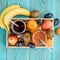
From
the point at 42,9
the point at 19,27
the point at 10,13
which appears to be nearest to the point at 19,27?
the point at 19,27

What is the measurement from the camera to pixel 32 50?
1262 millimetres

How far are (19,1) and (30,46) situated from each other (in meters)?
0.31

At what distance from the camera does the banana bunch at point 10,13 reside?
1190 mm

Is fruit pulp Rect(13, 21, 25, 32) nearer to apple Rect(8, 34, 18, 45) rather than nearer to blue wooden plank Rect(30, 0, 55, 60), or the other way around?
apple Rect(8, 34, 18, 45)

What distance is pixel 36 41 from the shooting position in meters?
1.19

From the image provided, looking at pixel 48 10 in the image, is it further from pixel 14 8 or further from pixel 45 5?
pixel 14 8

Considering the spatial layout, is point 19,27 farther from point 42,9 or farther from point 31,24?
point 42,9

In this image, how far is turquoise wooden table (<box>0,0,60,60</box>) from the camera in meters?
1.26

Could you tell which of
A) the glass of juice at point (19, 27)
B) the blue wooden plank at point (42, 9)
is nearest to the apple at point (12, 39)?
the glass of juice at point (19, 27)

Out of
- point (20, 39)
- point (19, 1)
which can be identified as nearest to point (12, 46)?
point (20, 39)

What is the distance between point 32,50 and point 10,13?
28 cm

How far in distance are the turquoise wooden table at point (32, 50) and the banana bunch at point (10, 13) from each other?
0.16 ft

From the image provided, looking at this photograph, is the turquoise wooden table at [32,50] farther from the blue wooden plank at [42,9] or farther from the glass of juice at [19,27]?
the glass of juice at [19,27]

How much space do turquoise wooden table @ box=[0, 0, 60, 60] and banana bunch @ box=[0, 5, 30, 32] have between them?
48 millimetres
